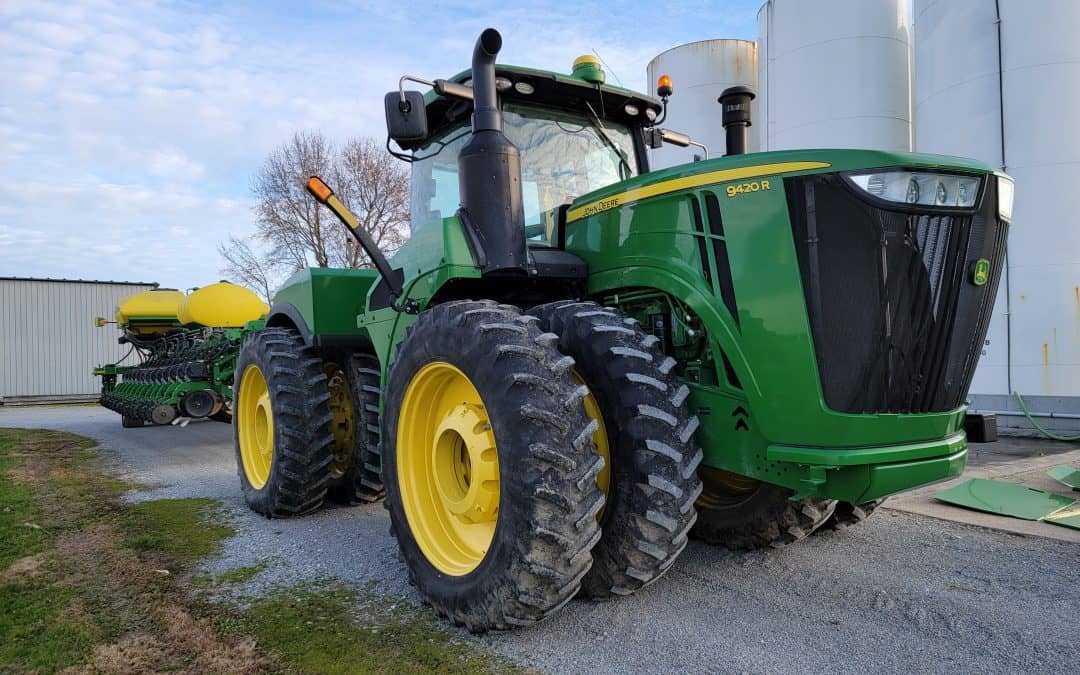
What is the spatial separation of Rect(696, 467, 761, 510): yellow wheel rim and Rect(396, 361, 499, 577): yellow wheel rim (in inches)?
45.3

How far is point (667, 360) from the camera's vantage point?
285 cm

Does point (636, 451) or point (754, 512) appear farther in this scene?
point (754, 512)

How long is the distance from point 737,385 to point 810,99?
30.7 feet

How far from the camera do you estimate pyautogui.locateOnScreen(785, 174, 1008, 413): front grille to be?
8.58 ft

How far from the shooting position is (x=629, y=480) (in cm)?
278

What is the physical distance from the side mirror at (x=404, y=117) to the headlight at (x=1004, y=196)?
237 centimetres

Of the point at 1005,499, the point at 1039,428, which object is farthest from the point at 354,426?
the point at 1039,428

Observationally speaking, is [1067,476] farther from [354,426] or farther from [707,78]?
[707,78]

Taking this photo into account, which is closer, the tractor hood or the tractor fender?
the tractor hood

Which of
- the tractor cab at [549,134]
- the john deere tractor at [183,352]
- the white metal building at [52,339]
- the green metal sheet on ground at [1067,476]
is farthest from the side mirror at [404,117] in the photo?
the white metal building at [52,339]

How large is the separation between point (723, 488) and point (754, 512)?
207 mm

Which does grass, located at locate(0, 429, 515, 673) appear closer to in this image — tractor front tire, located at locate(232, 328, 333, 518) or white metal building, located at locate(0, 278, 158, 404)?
tractor front tire, located at locate(232, 328, 333, 518)

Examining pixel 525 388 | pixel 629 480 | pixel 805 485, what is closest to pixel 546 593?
pixel 629 480

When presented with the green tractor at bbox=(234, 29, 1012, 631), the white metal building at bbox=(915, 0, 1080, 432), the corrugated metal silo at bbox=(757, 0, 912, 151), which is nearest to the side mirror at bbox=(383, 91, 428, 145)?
the green tractor at bbox=(234, 29, 1012, 631)
